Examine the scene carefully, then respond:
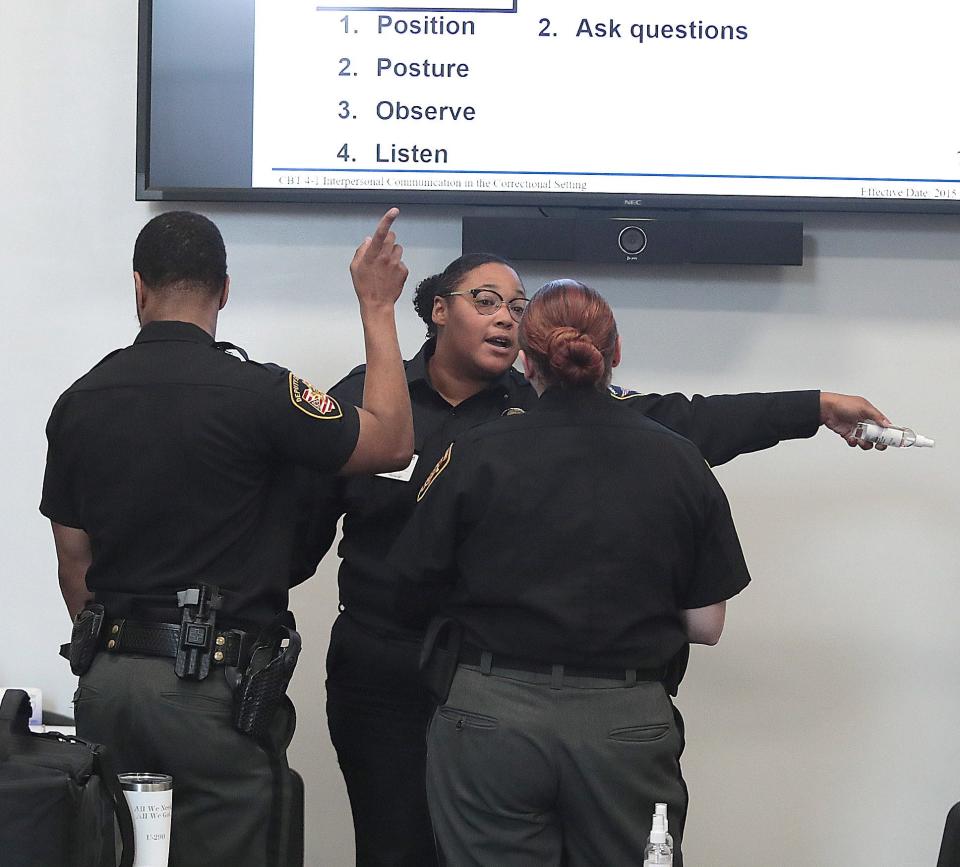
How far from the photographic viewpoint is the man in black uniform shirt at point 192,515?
1837 millimetres

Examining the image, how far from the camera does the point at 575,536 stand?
1785 millimetres

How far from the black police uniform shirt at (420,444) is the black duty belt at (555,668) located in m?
0.39

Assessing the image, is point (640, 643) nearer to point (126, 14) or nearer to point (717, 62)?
point (717, 62)

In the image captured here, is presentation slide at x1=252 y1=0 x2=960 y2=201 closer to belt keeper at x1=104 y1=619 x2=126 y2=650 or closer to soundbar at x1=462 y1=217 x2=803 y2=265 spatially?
soundbar at x1=462 y1=217 x2=803 y2=265

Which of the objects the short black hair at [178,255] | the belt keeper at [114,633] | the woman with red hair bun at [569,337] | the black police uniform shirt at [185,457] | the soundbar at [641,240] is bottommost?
the belt keeper at [114,633]

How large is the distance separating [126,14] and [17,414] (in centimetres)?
98

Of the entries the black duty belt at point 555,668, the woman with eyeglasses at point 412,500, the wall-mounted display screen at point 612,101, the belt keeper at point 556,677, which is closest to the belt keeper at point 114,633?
the woman with eyeglasses at point 412,500

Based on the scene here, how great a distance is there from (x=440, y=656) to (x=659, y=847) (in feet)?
1.41

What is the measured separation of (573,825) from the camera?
Answer: 70.2 inches

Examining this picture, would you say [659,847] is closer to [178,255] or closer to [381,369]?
[381,369]

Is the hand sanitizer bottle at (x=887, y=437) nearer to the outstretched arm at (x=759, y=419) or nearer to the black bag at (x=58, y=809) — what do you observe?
the outstretched arm at (x=759, y=419)

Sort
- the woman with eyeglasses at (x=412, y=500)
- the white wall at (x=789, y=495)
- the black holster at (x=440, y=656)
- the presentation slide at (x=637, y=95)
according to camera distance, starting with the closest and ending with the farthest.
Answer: the black holster at (x=440, y=656) → the woman with eyeglasses at (x=412, y=500) → the presentation slide at (x=637, y=95) → the white wall at (x=789, y=495)

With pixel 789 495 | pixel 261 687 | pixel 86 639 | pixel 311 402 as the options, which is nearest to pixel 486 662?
pixel 261 687

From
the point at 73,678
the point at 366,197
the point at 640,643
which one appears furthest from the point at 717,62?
the point at 73,678
